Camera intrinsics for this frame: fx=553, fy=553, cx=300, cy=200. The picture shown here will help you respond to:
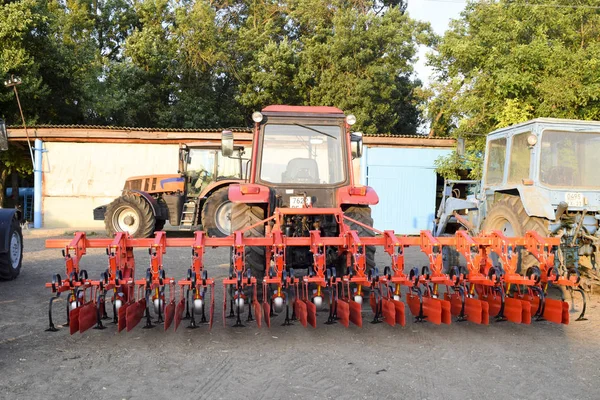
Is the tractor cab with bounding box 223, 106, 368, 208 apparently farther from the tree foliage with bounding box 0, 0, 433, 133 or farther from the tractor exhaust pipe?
the tree foliage with bounding box 0, 0, 433, 133

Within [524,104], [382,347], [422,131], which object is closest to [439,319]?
[382,347]

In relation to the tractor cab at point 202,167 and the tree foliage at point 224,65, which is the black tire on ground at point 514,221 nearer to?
the tractor cab at point 202,167

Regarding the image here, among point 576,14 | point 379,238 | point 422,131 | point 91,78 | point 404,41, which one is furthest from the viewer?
point 422,131

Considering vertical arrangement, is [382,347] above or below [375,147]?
below

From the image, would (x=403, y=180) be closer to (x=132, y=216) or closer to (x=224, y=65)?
(x=132, y=216)

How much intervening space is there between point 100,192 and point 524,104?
12.1 meters

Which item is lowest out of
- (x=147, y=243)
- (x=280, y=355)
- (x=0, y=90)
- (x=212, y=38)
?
(x=280, y=355)

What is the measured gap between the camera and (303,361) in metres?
4.29

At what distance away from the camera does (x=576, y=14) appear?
1169cm

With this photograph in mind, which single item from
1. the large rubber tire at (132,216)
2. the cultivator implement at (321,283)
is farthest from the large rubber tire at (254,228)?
the large rubber tire at (132,216)

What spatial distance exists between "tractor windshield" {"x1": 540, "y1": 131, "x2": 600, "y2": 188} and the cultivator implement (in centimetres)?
119

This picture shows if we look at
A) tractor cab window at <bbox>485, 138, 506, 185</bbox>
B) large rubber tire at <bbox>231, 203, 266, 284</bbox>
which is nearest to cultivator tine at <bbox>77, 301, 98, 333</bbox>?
large rubber tire at <bbox>231, 203, 266, 284</bbox>

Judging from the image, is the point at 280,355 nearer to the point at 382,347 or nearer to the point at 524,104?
the point at 382,347

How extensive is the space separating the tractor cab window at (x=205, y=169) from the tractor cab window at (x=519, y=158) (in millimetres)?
7063
